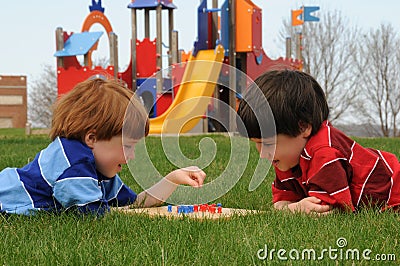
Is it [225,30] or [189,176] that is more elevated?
[225,30]

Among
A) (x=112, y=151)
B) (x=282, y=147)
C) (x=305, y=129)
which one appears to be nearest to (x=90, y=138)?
(x=112, y=151)

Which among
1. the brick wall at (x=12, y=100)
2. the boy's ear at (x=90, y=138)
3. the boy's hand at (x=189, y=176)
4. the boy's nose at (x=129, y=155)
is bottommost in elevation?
the brick wall at (x=12, y=100)

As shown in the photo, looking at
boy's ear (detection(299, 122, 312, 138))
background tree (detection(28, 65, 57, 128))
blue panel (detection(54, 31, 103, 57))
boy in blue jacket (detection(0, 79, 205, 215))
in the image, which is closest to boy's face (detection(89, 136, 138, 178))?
boy in blue jacket (detection(0, 79, 205, 215))

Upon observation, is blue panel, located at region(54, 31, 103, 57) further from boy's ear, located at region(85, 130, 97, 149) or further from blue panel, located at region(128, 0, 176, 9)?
boy's ear, located at region(85, 130, 97, 149)

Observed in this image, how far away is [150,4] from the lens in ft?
39.5

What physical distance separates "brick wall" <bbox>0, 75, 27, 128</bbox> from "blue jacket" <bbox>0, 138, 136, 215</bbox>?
933 inches

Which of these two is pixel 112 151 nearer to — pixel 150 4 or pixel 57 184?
pixel 57 184

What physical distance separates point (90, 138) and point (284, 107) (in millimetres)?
912

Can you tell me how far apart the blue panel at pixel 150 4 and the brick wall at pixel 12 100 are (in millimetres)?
Result: 14614

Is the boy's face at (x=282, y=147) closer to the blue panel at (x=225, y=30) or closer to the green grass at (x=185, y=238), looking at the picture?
the green grass at (x=185, y=238)

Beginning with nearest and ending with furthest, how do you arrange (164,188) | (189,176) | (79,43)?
(189,176), (164,188), (79,43)

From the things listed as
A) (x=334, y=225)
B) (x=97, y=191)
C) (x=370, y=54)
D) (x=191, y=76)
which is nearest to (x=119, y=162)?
(x=97, y=191)

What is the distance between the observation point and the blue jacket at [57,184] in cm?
253

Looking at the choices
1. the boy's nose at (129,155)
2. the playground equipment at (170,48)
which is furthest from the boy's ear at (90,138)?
the playground equipment at (170,48)
